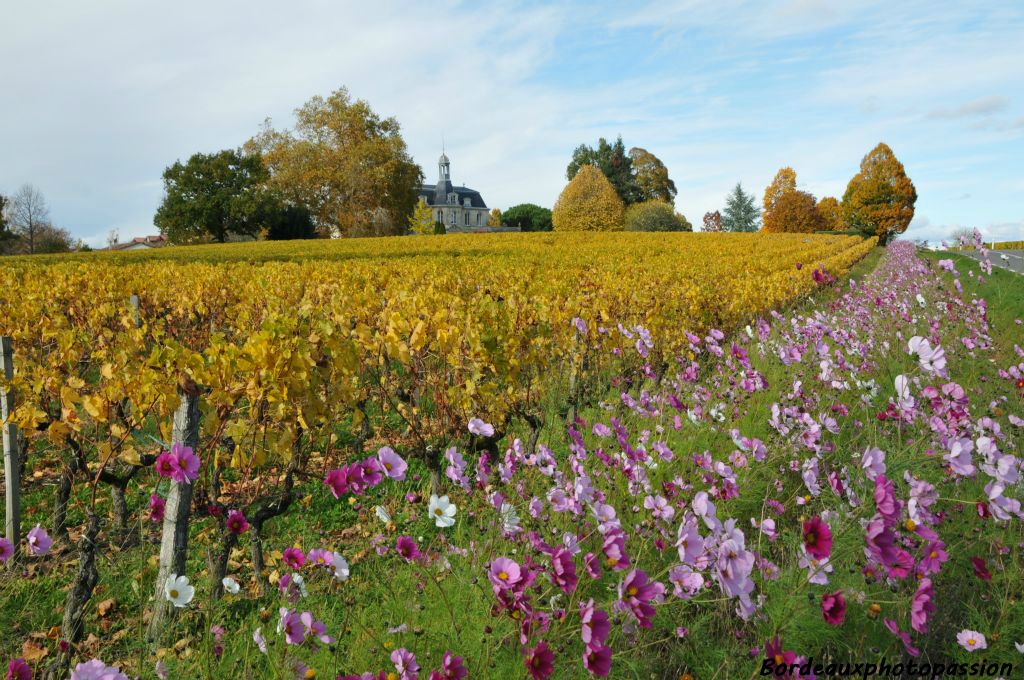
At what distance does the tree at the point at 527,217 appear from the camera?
84.2 meters

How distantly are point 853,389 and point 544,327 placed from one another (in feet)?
A: 8.18

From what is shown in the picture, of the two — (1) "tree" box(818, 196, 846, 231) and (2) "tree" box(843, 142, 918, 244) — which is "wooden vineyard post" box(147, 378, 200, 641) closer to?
(2) "tree" box(843, 142, 918, 244)

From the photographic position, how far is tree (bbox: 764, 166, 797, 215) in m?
60.6

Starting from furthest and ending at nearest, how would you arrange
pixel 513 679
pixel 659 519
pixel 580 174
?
pixel 580 174 < pixel 659 519 < pixel 513 679

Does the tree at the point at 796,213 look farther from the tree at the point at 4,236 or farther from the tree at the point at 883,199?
the tree at the point at 4,236

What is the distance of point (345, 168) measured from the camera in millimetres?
44094

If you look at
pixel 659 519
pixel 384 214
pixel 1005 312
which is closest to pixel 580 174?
pixel 384 214

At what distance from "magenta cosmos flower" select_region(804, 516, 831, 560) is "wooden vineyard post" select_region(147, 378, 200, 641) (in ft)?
8.05

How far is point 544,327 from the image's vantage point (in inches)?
177

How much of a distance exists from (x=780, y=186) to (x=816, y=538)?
67.4 meters

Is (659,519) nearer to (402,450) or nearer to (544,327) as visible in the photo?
(544,327)

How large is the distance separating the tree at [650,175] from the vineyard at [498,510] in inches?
2515

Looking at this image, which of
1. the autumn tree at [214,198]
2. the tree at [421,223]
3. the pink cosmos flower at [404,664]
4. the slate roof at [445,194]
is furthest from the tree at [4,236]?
the pink cosmos flower at [404,664]

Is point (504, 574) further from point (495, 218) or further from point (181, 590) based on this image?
point (495, 218)
